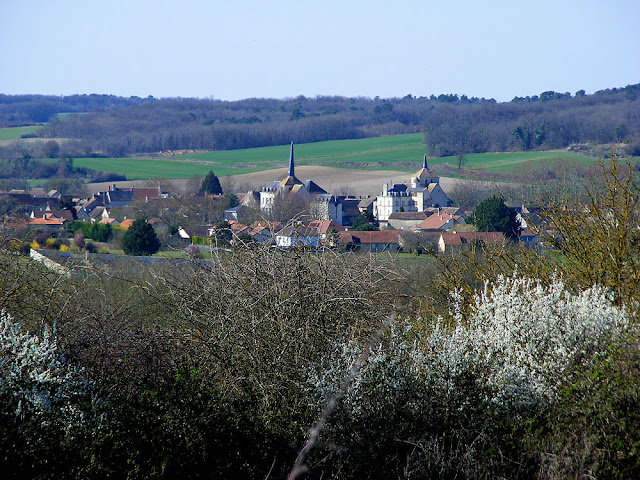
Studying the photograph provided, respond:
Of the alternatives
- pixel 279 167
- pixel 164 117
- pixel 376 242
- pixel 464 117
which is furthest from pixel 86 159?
pixel 376 242

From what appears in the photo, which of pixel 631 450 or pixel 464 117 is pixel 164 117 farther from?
pixel 631 450

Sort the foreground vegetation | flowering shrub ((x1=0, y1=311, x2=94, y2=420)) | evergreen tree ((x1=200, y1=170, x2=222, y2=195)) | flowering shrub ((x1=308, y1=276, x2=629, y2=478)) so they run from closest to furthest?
1. the foreground vegetation
2. flowering shrub ((x1=0, y1=311, x2=94, y2=420))
3. flowering shrub ((x1=308, y1=276, x2=629, y2=478))
4. evergreen tree ((x1=200, y1=170, x2=222, y2=195))

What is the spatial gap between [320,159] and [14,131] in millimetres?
50607

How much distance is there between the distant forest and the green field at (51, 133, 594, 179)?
4.40 metres

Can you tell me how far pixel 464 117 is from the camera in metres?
111

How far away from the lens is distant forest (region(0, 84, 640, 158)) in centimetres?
9650

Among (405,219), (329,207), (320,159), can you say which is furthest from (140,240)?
(320,159)

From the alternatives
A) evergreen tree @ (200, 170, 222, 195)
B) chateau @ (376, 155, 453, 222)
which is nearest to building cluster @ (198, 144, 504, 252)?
chateau @ (376, 155, 453, 222)

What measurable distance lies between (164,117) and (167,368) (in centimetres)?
12916

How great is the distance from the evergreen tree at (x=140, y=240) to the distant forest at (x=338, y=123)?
191 feet

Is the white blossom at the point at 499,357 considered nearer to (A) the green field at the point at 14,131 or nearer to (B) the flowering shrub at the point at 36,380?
(B) the flowering shrub at the point at 36,380

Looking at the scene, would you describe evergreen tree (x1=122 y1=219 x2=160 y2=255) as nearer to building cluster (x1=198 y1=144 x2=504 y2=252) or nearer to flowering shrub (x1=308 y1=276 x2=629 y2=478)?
building cluster (x1=198 y1=144 x2=504 y2=252)

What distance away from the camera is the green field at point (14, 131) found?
4174 inches

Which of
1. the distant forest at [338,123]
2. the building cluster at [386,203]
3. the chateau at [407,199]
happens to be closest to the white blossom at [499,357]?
the building cluster at [386,203]
